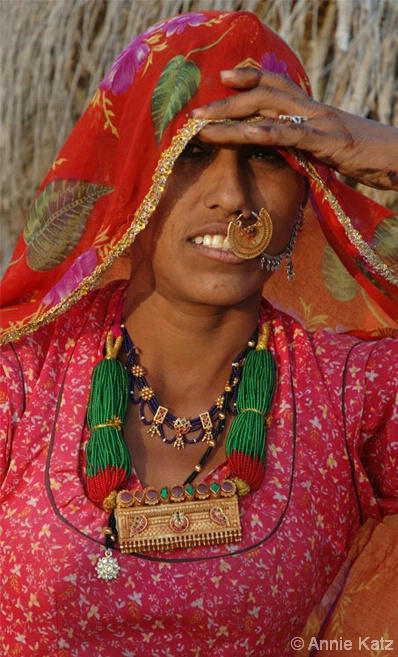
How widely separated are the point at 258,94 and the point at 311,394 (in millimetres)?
681

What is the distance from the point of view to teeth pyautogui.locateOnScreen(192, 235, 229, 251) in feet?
6.81

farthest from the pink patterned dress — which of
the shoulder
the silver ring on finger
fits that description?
the silver ring on finger

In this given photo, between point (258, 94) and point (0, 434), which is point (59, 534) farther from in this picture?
point (258, 94)

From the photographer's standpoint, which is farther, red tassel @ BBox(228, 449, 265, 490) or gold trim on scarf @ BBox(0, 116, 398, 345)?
red tassel @ BBox(228, 449, 265, 490)

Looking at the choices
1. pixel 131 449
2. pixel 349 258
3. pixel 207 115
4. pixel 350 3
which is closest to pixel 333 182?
pixel 349 258

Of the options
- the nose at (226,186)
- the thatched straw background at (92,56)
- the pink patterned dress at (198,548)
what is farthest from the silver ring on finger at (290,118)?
the thatched straw background at (92,56)

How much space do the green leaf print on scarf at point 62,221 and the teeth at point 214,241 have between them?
0.83 feet

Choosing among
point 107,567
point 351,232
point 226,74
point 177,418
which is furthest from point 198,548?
point 226,74

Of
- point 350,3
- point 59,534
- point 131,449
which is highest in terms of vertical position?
point 350,3

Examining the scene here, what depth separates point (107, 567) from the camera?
2.02 m

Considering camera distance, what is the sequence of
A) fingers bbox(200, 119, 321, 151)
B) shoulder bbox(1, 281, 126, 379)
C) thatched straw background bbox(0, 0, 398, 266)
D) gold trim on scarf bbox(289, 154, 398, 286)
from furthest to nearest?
1. thatched straw background bbox(0, 0, 398, 266)
2. shoulder bbox(1, 281, 126, 379)
3. gold trim on scarf bbox(289, 154, 398, 286)
4. fingers bbox(200, 119, 321, 151)

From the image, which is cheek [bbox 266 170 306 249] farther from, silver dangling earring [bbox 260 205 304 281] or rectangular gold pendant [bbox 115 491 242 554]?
rectangular gold pendant [bbox 115 491 242 554]

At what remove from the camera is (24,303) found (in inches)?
88.4

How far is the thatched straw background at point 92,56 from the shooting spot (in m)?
3.32
